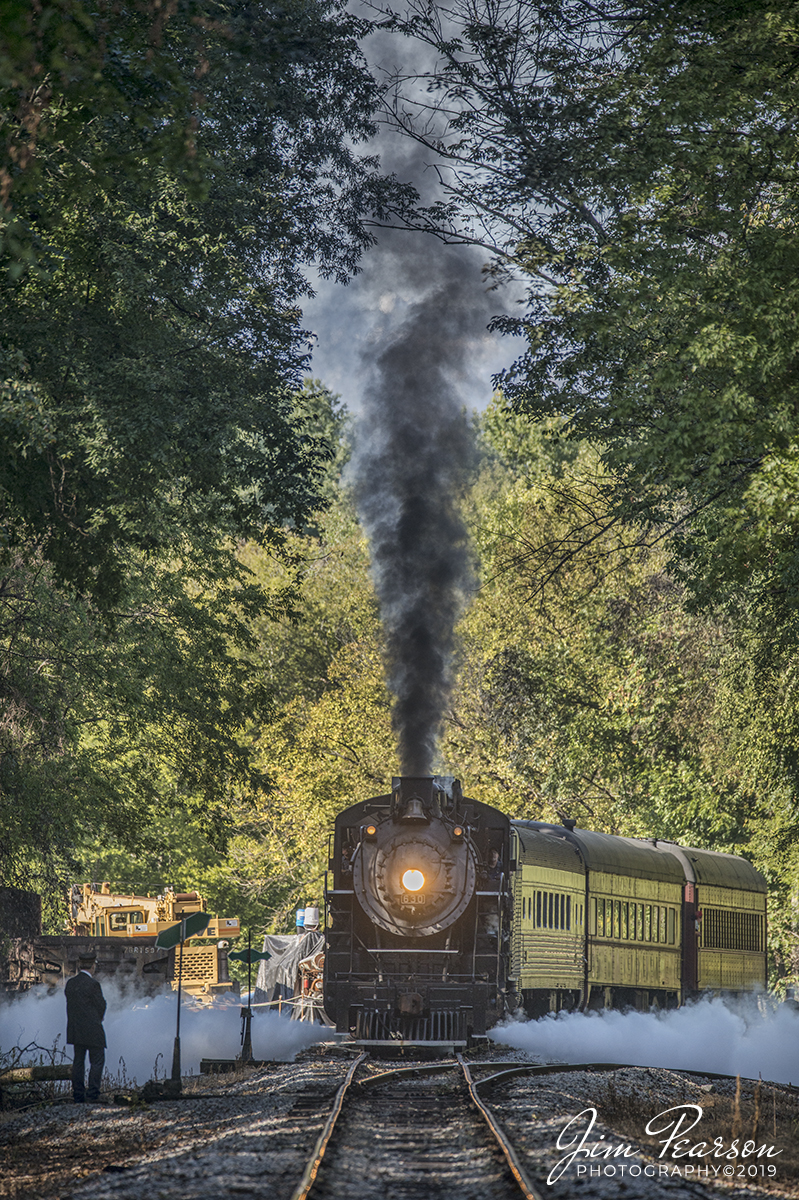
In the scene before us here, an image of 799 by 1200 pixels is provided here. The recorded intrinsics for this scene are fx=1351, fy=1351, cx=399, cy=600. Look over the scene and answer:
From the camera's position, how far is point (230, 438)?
17.7 meters

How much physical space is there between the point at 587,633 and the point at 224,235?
69.7 feet

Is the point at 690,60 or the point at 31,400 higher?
the point at 690,60

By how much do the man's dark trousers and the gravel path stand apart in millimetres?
490

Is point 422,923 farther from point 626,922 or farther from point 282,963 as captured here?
point 282,963

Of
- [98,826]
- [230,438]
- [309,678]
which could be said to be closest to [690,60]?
[230,438]

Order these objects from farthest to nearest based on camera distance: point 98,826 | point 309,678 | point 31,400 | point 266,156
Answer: point 309,678 → point 98,826 → point 266,156 → point 31,400

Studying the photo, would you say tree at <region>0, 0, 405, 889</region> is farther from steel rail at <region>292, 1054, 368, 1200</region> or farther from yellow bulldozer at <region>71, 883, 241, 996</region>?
steel rail at <region>292, 1054, 368, 1200</region>

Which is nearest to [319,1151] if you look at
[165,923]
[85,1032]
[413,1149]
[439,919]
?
[413,1149]

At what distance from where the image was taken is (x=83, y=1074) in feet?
45.8

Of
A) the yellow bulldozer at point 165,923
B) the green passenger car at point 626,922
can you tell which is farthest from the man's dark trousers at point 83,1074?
the yellow bulldozer at point 165,923

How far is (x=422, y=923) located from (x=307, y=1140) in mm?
7995

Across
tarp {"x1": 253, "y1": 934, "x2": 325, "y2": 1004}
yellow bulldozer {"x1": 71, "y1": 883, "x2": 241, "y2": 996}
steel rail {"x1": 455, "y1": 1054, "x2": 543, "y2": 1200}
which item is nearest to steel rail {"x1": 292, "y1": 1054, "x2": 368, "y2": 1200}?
steel rail {"x1": 455, "y1": 1054, "x2": 543, "y2": 1200}

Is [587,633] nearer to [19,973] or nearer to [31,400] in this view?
[19,973]

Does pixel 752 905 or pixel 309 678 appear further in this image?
pixel 309 678
